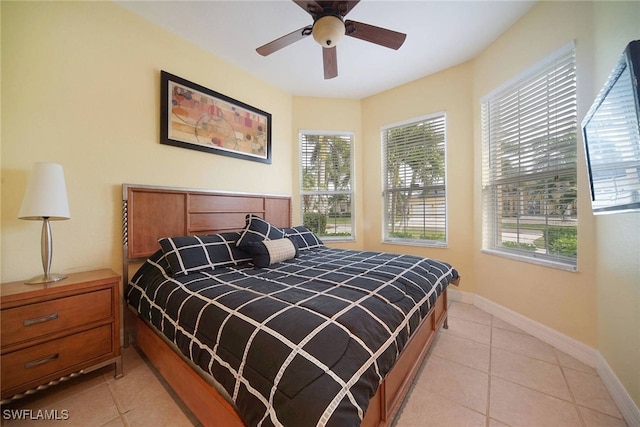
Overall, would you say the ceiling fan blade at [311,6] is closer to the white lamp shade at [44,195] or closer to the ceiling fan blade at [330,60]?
the ceiling fan blade at [330,60]

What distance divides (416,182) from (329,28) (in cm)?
223

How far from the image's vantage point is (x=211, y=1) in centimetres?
195

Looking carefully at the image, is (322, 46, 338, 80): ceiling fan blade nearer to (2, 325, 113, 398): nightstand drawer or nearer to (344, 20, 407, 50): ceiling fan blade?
(344, 20, 407, 50): ceiling fan blade

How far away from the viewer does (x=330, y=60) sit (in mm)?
2010

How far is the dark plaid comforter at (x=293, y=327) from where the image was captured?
75 cm

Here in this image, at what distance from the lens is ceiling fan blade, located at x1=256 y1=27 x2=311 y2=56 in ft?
5.86

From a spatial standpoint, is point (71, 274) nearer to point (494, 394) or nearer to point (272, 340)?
point (272, 340)

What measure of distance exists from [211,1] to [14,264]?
2.39 metres

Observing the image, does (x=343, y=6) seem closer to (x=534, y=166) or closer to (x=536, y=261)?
(x=534, y=166)

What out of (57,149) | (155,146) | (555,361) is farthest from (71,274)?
(555,361)

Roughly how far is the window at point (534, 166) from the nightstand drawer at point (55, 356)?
3386mm

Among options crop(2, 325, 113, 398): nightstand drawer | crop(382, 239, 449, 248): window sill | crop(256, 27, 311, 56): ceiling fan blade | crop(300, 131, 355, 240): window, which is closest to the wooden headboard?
crop(2, 325, 113, 398): nightstand drawer

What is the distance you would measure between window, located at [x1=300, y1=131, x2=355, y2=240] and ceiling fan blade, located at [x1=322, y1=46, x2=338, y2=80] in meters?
1.44

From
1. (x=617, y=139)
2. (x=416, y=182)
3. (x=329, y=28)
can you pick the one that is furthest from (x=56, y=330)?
(x=416, y=182)
